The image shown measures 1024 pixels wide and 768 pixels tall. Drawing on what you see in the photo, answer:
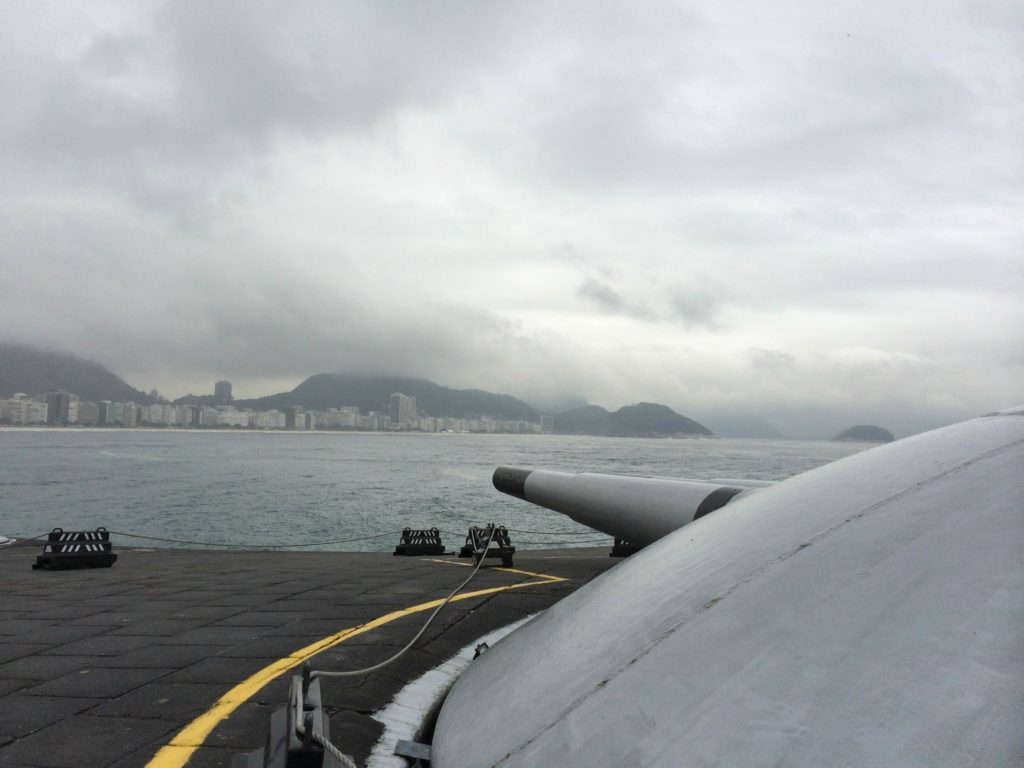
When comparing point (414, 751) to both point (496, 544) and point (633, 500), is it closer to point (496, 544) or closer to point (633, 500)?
point (633, 500)

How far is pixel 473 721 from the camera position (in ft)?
8.38

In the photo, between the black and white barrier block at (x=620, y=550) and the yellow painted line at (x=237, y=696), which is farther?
the black and white barrier block at (x=620, y=550)

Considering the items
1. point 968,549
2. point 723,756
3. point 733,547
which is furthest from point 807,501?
point 723,756

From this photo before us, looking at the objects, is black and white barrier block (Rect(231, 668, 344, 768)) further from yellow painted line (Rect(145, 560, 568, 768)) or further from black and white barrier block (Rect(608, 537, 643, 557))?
black and white barrier block (Rect(608, 537, 643, 557))

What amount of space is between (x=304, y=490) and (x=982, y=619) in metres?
59.8

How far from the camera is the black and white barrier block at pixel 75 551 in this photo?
11.6m

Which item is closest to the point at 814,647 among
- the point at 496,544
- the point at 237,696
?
the point at 237,696

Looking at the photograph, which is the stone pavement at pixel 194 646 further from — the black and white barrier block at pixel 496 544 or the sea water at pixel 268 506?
the sea water at pixel 268 506

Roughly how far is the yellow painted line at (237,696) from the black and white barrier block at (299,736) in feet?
4.23

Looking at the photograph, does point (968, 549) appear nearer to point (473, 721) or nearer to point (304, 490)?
point (473, 721)

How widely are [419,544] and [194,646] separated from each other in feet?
30.9

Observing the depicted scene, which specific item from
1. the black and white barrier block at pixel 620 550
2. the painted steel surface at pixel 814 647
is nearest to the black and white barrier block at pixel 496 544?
the black and white barrier block at pixel 620 550

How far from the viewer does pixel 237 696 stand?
14.1ft

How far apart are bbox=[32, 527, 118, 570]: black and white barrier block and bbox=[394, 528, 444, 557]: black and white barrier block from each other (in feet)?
17.7
